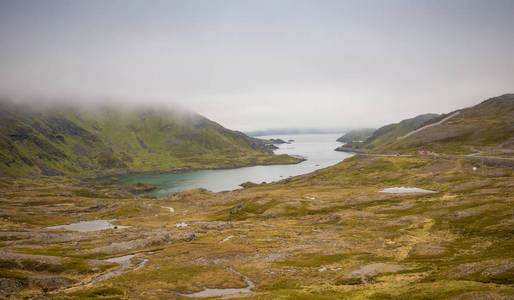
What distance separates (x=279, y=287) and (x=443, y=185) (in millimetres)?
112150

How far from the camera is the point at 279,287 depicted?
49562 millimetres

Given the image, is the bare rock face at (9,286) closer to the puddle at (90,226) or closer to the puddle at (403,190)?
the puddle at (90,226)

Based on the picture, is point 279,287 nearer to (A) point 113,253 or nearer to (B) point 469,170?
(A) point 113,253

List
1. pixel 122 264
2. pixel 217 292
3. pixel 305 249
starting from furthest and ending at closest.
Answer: pixel 305 249
pixel 122 264
pixel 217 292

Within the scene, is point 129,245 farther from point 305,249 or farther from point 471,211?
point 471,211

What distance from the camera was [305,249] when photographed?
7150cm

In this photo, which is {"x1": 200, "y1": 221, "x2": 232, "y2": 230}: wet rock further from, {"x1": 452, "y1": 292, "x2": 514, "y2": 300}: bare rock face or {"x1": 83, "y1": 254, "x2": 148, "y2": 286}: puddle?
{"x1": 452, "y1": 292, "x2": 514, "y2": 300}: bare rock face

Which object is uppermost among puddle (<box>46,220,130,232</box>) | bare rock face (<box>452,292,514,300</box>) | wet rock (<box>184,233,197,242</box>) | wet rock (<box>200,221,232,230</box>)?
bare rock face (<box>452,292,514,300</box>)

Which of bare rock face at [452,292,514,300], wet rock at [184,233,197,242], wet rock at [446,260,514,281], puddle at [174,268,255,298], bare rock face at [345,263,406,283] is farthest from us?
wet rock at [184,233,197,242]

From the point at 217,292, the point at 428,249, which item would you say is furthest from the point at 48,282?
the point at 428,249

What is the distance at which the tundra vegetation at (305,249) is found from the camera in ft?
146

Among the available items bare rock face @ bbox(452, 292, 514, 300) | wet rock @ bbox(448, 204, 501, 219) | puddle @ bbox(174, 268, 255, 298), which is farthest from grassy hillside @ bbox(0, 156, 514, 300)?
puddle @ bbox(174, 268, 255, 298)

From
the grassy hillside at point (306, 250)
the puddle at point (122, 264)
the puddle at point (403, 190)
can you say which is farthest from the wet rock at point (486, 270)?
the puddle at point (403, 190)

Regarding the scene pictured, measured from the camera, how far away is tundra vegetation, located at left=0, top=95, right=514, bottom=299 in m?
44.4
